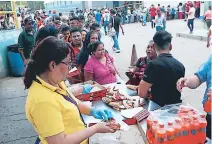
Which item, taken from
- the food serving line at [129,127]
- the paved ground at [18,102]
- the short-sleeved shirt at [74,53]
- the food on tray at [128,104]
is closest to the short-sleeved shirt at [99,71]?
the short-sleeved shirt at [74,53]

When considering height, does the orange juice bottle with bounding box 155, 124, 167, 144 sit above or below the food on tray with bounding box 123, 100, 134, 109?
above

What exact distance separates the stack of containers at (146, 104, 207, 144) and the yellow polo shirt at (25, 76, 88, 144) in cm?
56

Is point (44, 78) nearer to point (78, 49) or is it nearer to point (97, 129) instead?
point (97, 129)

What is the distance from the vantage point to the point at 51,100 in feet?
4.51

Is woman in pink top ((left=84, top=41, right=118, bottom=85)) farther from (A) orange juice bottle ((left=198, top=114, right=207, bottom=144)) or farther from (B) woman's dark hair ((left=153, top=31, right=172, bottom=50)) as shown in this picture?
(A) orange juice bottle ((left=198, top=114, right=207, bottom=144))

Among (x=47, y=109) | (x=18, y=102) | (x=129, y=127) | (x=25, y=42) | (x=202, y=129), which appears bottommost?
(x=18, y=102)

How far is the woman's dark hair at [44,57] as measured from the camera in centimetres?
143

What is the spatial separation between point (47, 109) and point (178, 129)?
0.85 meters

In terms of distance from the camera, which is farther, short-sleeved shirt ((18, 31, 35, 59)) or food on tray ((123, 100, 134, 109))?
short-sleeved shirt ((18, 31, 35, 59))

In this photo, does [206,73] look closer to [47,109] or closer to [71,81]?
[47,109]

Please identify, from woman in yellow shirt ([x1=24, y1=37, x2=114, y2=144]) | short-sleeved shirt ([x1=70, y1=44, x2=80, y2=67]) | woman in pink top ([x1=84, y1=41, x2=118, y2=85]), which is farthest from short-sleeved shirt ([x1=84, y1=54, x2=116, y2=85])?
woman in yellow shirt ([x1=24, y1=37, x2=114, y2=144])

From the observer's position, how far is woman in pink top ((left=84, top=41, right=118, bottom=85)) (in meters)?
3.23

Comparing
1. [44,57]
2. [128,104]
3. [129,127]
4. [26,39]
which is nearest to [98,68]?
[128,104]

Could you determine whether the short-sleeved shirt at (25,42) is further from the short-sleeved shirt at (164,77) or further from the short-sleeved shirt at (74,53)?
the short-sleeved shirt at (164,77)
